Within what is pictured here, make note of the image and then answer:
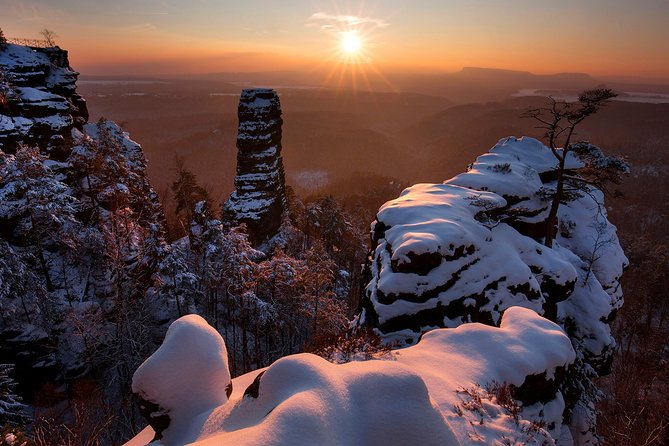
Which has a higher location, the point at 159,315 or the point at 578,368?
the point at 578,368

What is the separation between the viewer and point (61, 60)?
3291cm

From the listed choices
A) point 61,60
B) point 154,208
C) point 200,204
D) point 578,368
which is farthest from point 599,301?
point 61,60

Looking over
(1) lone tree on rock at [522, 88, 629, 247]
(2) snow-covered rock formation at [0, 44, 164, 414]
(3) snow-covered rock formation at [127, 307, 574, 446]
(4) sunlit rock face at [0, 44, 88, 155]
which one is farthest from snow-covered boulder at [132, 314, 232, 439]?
(4) sunlit rock face at [0, 44, 88, 155]

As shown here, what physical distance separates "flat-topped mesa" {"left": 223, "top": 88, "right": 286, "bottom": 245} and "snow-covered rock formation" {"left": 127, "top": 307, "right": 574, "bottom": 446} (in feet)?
98.9

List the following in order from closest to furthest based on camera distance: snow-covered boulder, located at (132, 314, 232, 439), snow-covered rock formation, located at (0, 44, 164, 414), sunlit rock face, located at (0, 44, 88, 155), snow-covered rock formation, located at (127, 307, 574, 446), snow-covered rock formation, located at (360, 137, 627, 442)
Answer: snow-covered rock formation, located at (127, 307, 574, 446) < snow-covered boulder, located at (132, 314, 232, 439) < snow-covered rock formation, located at (360, 137, 627, 442) < snow-covered rock formation, located at (0, 44, 164, 414) < sunlit rock face, located at (0, 44, 88, 155)

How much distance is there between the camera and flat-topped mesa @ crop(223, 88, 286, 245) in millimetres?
39656

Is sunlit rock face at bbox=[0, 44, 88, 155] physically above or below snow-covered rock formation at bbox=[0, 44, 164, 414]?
above

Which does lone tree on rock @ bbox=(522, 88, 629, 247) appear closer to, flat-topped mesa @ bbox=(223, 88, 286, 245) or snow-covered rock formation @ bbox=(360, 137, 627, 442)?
snow-covered rock formation @ bbox=(360, 137, 627, 442)

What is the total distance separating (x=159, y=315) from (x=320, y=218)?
880 inches

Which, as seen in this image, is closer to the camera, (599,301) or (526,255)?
(526,255)

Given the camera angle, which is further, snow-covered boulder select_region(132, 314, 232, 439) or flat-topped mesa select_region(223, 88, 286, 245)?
flat-topped mesa select_region(223, 88, 286, 245)

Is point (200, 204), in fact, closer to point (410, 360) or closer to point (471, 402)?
point (410, 360)

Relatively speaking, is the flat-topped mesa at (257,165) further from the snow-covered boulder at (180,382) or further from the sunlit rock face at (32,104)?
the snow-covered boulder at (180,382)

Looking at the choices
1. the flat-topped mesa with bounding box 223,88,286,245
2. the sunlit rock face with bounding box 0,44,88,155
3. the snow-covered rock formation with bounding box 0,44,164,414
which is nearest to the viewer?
the snow-covered rock formation with bounding box 0,44,164,414
